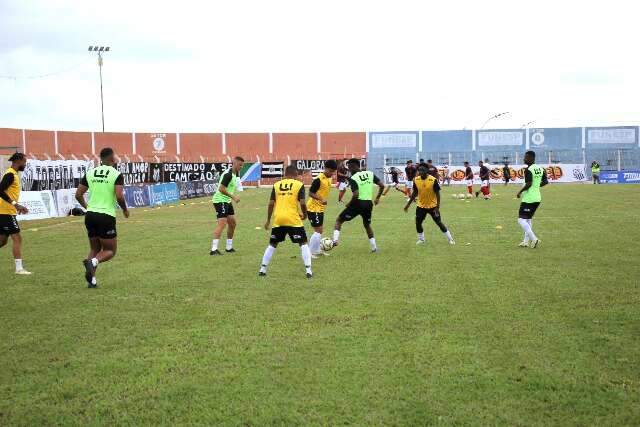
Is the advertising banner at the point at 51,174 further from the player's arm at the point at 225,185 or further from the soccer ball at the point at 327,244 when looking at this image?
the soccer ball at the point at 327,244

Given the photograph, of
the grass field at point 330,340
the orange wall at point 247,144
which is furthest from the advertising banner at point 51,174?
the orange wall at point 247,144

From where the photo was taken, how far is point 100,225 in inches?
369

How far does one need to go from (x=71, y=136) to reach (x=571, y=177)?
150ft

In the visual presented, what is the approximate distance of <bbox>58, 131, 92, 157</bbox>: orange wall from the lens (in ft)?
197

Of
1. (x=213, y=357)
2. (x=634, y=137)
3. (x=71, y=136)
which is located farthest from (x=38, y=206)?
(x=634, y=137)

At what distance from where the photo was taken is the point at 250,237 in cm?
1670

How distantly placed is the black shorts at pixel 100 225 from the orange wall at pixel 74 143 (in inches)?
2146

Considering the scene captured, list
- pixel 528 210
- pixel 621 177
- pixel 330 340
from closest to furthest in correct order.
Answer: pixel 330 340, pixel 528 210, pixel 621 177

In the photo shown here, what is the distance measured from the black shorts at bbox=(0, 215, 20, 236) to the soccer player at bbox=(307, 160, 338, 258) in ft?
17.2

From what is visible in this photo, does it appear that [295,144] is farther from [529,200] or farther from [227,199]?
[529,200]

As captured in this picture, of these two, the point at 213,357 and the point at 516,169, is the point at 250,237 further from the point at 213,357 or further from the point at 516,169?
the point at 516,169

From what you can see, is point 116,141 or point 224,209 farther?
point 116,141

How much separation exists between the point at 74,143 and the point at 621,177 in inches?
1942

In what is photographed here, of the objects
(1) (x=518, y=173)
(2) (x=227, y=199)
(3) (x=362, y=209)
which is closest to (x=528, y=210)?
(3) (x=362, y=209)
